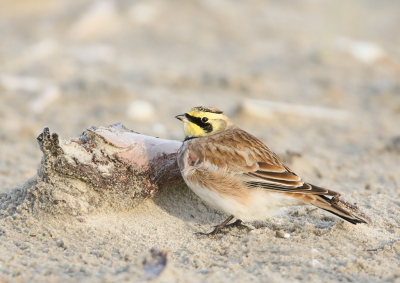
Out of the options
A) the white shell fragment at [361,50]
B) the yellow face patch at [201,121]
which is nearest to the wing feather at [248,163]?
the yellow face patch at [201,121]

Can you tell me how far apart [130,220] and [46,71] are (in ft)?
17.6

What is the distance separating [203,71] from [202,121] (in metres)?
4.80

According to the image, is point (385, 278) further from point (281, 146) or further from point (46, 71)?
point (46, 71)

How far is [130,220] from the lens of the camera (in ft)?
12.4

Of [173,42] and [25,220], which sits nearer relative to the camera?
[25,220]

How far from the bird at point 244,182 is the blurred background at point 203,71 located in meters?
1.74

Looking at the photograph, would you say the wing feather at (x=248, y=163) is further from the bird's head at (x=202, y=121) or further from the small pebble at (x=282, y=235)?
the small pebble at (x=282, y=235)

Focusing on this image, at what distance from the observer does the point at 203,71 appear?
879 cm

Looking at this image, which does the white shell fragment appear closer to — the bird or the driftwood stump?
the bird

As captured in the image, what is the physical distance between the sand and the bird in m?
0.23

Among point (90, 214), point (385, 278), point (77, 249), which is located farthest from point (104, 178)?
point (385, 278)

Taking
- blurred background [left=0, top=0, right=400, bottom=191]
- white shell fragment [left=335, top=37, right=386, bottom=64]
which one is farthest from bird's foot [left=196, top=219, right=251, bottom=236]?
white shell fragment [left=335, top=37, right=386, bottom=64]

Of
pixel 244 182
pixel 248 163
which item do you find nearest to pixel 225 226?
pixel 244 182

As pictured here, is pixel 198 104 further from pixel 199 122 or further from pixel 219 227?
pixel 219 227
